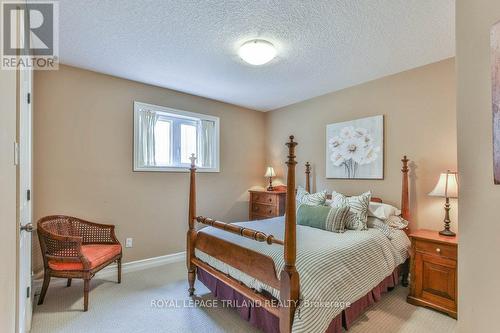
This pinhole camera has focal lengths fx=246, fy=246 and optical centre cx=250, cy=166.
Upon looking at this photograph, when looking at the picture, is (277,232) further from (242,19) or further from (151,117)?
(151,117)

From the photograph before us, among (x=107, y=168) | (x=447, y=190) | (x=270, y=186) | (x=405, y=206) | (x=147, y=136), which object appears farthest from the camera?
(x=270, y=186)

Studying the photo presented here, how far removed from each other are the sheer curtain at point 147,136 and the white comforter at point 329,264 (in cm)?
153

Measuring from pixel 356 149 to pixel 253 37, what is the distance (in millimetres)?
2076

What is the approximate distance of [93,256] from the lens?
2416mm

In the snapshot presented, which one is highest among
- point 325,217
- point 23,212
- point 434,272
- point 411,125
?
point 411,125

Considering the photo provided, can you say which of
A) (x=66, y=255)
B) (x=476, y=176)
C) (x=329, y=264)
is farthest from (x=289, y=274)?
(x=66, y=255)

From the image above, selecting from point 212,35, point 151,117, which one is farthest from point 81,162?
point 212,35

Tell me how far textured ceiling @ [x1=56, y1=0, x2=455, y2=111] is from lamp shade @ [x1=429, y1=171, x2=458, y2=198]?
1249 millimetres

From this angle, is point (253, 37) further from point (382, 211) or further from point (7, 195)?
point (382, 211)

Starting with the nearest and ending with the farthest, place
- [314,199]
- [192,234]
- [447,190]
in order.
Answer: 1. [447,190]
2. [192,234]
3. [314,199]

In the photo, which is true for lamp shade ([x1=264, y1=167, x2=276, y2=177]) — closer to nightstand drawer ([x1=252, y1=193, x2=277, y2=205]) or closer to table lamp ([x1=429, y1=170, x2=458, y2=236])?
nightstand drawer ([x1=252, y1=193, x2=277, y2=205])

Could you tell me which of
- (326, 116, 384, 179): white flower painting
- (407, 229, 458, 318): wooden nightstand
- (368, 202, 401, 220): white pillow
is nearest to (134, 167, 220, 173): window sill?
(326, 116, 384, 179): white flower painting

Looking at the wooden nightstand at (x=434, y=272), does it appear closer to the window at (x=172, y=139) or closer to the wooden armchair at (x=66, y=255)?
the window at (x=172, y=139)

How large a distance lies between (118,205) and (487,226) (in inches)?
134
